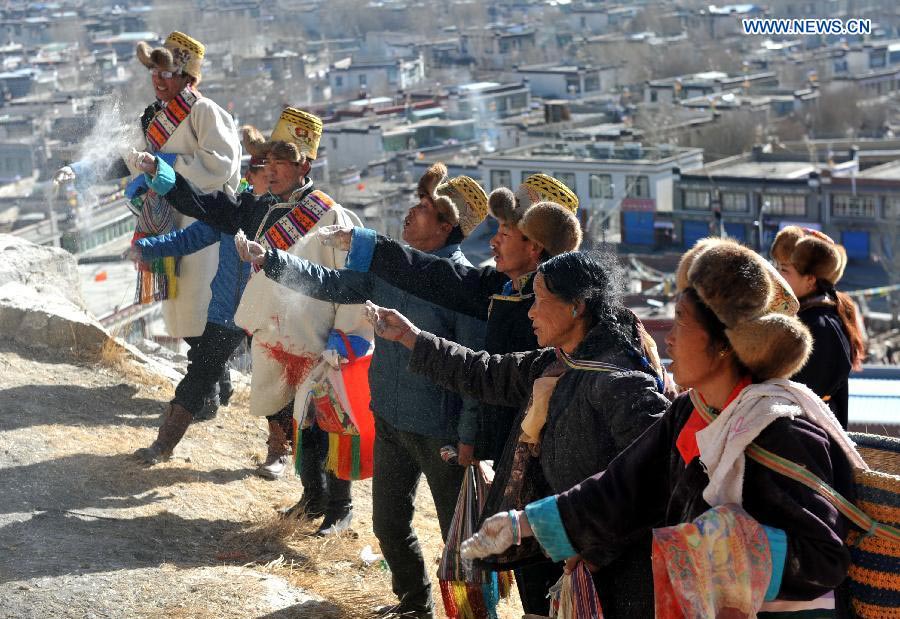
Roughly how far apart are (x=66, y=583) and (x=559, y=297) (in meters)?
2.10

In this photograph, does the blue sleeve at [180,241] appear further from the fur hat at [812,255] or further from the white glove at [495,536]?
the white glove at [495,536]

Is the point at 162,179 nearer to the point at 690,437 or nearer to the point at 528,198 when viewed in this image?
the point at 528,198

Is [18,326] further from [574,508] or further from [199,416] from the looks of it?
[574,508]

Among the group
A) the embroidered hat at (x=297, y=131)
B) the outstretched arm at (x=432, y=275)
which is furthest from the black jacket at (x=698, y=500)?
the embroidered hat at (x=297, y=131)

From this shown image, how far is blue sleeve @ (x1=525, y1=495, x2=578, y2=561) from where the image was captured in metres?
2.81

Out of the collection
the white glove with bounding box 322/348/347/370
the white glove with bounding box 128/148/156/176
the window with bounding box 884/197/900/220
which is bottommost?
the window with bounding box 884/197/900/220

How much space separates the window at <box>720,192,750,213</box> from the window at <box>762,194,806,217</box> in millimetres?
637

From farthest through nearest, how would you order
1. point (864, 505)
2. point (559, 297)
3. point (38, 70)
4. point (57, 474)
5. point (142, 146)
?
point (38, 70)
point (142, 146)
point (57, 474)
point (559, 297)
point (864, 505)

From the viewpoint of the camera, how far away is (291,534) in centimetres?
525

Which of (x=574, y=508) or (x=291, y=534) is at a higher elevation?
(x=574, y=508)

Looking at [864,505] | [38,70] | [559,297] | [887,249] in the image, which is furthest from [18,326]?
[38,70]

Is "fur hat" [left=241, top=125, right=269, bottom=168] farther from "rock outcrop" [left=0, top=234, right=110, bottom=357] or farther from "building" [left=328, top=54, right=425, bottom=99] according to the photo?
"building" [left=328, top=54, right=425, bottom=99]

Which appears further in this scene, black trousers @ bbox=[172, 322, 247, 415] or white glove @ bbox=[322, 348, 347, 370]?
black trousers @ bbox=[172, 322, 247, 415]

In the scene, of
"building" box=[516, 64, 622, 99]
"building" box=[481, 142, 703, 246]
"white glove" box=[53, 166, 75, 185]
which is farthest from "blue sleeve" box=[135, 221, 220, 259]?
"building" box=[516, 64, 622, 99]
